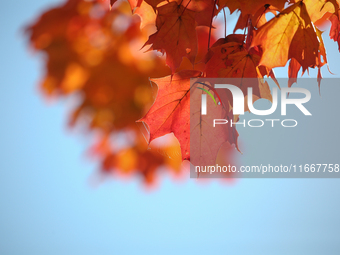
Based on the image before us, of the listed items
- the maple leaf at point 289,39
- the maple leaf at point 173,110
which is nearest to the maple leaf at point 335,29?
the maple leaf at point 289,39

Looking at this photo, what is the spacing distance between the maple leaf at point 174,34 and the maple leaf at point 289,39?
2.7 inches

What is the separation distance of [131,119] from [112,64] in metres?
0.39

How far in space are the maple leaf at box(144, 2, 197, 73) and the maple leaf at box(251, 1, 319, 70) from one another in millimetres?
68

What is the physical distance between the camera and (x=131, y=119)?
1763 millimetres

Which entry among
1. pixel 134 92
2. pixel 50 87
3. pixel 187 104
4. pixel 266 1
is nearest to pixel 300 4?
pixel 266 1

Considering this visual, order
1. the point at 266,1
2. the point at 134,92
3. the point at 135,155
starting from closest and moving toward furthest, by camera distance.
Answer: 1. the point at 266,1
2. the point at 134,92
3. the point at 135,155

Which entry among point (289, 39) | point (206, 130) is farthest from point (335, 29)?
point (206, 130)

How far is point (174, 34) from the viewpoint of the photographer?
285 mm

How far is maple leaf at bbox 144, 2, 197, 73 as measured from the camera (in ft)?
0.91

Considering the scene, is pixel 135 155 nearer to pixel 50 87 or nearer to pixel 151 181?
pixel 151 181

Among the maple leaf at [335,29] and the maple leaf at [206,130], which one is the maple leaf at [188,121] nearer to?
the maple leaf at [206,130]

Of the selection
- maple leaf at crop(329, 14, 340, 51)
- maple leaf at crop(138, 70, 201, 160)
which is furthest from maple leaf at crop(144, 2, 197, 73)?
maple leaf at crop(329, 14, 340, 51)

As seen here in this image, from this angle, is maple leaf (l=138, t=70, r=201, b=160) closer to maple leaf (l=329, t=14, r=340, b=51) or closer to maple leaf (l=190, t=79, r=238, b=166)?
maple leaf (l=190, t=79, r=238, b=166)

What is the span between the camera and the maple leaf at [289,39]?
26 centimetres
